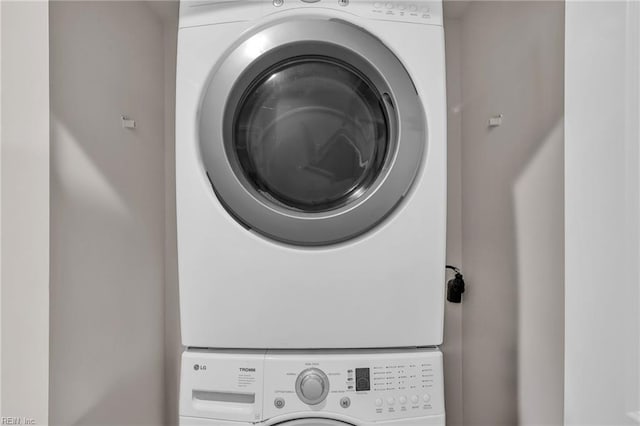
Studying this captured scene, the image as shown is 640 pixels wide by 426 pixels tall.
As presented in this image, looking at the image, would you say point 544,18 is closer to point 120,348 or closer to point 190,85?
point 190,85

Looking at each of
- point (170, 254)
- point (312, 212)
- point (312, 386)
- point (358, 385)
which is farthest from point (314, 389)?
point (170, 254)

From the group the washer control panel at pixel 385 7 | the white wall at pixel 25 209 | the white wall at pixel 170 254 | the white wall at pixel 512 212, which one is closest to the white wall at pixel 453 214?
the white wall at pixel 512 212

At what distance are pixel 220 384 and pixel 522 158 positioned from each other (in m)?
1.14

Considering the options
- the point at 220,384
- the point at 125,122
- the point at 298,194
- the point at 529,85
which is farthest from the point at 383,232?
the point at 125,122

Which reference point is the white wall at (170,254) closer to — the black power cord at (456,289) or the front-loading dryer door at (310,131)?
the front-loading dryer door at (310,131)

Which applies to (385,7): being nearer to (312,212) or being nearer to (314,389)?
(312,212)

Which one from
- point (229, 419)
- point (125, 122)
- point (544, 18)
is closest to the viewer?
point (229, 419)

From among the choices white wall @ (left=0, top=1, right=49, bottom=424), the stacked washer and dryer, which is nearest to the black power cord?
the stacked washer and dryer

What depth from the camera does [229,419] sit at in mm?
1034

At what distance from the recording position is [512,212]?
1401 millimetres

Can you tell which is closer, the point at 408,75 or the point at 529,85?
the point at 408,75

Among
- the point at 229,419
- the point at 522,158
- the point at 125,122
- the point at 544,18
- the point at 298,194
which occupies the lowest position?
the point at 229,419
